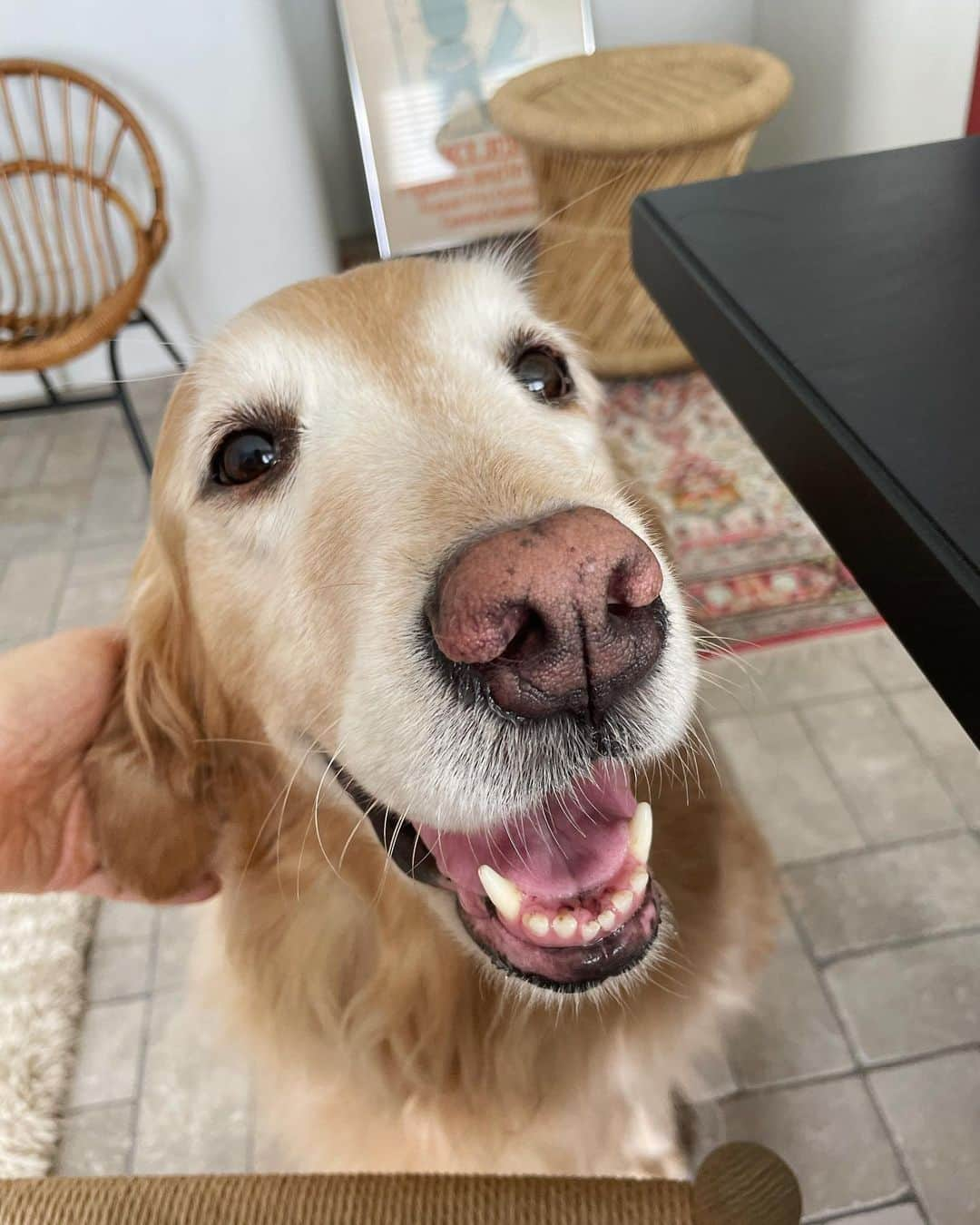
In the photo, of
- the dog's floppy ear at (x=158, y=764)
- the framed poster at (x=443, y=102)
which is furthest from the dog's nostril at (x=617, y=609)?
the framed poster at (x=443, y=102)

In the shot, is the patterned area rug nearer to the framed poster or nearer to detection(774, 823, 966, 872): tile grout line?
detection(774, 823, 966, 872): tile grout line

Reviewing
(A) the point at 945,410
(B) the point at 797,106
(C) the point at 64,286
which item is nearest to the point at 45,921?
A: (A) the point at 945,410

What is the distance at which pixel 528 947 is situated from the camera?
80cm

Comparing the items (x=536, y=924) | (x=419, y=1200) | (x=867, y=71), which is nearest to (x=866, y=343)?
(x=536, y=924)

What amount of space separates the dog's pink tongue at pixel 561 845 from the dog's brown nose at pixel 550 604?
231mm

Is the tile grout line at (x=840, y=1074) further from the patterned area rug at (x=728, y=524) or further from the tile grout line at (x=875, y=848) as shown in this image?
the patterned area rug at (x=728, y=524)

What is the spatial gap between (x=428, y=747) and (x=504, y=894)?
8.3 inches

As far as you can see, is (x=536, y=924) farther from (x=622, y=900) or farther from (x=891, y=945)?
(x=891, y=945)

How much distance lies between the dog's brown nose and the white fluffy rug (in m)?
1.31

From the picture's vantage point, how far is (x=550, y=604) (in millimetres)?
547

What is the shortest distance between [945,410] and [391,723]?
472 mm

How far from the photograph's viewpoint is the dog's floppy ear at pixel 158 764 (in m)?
1.07

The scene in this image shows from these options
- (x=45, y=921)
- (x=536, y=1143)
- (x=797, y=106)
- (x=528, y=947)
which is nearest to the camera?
(x=528, y=947)

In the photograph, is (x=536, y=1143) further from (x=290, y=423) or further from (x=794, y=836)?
(x=290, y=423)
